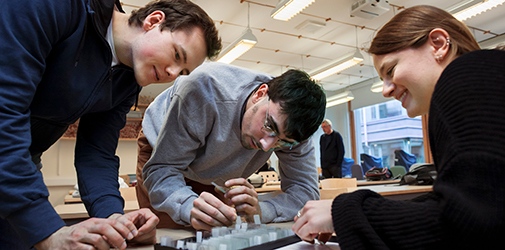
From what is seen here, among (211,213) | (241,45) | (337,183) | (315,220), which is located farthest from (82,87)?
(241,45)

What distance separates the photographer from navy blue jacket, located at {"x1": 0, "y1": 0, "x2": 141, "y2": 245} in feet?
2.03

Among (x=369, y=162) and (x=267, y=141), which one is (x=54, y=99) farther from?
(x=369, y=162)

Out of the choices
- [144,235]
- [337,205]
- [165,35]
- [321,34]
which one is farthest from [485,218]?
[321,34]

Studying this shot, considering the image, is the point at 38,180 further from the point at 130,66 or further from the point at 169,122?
the point at 169,122

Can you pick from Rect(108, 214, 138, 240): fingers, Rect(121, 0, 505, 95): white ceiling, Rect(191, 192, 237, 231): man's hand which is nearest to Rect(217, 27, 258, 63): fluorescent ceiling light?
Rect(121, 0, 505, 95): white ceiling

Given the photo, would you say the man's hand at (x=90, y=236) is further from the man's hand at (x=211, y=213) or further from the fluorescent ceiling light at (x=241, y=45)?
the fluorescent ceiling light at (x=241, y=45)

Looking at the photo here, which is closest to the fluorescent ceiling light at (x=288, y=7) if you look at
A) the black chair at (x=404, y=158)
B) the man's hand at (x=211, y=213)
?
the man's hand at (x=211, y=213)

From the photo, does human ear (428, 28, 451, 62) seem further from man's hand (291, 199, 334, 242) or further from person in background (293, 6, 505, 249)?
man's hand (291, 199, 334, 242)

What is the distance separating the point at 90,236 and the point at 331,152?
644 cm

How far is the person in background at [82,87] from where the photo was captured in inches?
24.6

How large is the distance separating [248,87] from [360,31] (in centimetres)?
458

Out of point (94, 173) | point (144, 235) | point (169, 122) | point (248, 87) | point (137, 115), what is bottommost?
point (144, 235)

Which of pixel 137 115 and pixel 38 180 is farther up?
pixel 137 115

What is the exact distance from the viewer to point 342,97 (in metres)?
7.34
